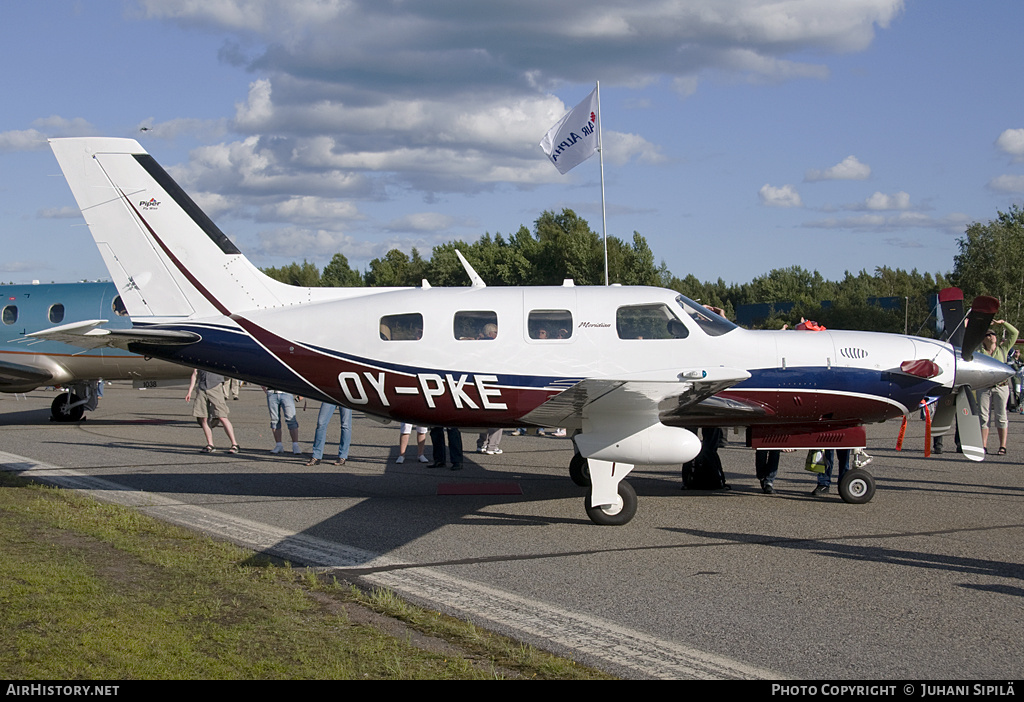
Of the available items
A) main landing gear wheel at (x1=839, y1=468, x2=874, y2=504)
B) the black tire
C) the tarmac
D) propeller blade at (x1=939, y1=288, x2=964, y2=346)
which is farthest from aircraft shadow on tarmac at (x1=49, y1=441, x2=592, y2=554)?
propeller blade at (x1=939, y1=288, x2=964, y2=346)

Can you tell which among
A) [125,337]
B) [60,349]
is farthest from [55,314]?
[125,337]

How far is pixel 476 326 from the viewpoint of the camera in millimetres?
9258

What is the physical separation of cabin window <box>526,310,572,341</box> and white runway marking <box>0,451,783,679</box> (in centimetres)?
313

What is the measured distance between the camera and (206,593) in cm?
604

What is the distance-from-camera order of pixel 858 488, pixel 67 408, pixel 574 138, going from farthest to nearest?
pixel 574 138
pixel 67 408
pixel 858 488

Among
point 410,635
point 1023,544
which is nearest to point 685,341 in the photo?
point 1023,544

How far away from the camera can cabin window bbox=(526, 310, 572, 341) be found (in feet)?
30.2

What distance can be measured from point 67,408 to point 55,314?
2.39 meters

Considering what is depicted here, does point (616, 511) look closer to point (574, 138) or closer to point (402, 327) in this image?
point (402, 327)

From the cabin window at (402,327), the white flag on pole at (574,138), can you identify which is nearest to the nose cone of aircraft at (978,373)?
the cabin window at (402,327)

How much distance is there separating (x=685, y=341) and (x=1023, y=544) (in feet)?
12.2

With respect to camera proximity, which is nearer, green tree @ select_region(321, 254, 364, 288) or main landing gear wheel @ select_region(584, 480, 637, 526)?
main landing gear wheel @ select_region(584, 480, 637, 526)

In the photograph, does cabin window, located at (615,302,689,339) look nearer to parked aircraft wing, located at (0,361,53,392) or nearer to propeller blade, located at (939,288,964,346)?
propeller blade, located at (939,288,964,346)

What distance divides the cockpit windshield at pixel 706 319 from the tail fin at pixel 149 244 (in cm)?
470
